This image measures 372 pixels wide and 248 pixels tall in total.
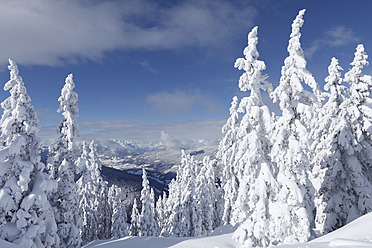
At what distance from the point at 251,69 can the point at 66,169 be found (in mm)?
16800

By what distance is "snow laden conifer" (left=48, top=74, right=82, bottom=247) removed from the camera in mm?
19453

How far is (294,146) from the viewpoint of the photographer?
12.7m

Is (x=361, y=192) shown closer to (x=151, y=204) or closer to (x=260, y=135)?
(x=260, y=135)

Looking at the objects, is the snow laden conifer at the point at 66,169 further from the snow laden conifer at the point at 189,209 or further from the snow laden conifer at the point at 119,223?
the snow laden conifer at the point at 119,223

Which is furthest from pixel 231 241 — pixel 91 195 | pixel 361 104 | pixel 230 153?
pixel 91 195

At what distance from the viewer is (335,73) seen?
60.4ft

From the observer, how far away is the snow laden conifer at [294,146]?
12.4 meters

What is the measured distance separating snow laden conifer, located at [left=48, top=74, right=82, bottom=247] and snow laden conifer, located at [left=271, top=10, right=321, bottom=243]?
16.5 m

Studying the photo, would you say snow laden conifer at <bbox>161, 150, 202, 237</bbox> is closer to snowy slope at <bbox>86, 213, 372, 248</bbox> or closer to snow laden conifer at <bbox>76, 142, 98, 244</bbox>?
snowy slope at <bbox>86, 213, 372, 248</bbox>

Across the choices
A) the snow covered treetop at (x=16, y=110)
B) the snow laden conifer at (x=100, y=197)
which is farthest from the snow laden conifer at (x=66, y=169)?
the snow laden conifer at (x=100, y=197)

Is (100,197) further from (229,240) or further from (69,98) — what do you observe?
(229,240)

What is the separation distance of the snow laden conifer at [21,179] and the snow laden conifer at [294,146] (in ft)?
47.9

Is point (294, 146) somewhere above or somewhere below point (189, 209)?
above

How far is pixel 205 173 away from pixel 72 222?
23910 millimetres
